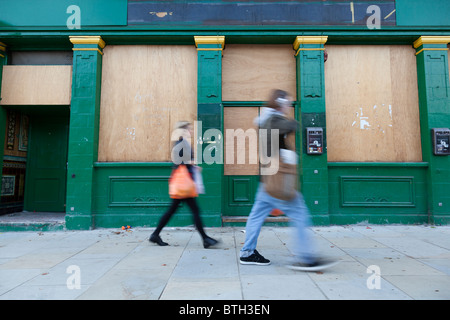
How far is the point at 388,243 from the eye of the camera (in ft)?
15.4

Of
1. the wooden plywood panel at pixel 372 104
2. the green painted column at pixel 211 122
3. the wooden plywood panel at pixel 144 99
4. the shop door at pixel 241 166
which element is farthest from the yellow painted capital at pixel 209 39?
the wooden plywood panel at pixel 372 104

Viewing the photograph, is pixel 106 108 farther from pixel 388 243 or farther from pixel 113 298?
pixel 388 243

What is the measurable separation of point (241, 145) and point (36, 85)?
15.6 ft

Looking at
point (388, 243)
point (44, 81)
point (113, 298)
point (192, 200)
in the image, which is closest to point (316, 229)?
point (388, 243)

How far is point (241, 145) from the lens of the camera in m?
6.37

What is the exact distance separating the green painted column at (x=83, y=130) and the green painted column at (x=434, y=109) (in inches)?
279

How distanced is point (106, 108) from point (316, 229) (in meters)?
5.15

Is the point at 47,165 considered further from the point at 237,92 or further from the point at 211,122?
the point at 237,92

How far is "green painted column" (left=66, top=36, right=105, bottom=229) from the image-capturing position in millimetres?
5891

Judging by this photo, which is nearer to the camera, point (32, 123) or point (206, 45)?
point (206, 45)

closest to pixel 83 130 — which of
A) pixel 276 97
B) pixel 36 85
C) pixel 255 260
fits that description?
pixel 36 85

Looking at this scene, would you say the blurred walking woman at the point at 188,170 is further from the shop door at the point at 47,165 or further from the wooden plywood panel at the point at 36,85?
the shop door at the point at 47,165

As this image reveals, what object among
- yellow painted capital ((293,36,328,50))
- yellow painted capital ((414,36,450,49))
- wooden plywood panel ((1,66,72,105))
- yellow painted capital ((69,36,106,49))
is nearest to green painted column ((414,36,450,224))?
yellow painted capital ((414,36,450,49))

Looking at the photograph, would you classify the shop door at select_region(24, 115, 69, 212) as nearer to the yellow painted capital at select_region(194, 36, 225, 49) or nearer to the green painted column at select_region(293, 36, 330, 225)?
the yellow painted capital at select_region(194, 36, 225, 49)
